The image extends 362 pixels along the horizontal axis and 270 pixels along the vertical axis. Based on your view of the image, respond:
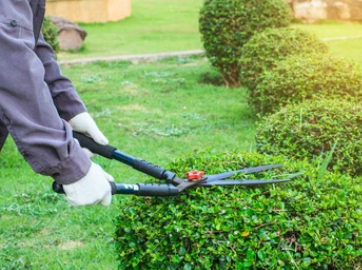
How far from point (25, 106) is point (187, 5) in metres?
18.4

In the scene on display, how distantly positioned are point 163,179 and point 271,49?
4.52 meters

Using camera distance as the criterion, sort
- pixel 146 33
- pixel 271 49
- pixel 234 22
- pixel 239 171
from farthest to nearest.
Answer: pixel 146 33, pixel 234 22, pixel 271 49, pixel 239 171

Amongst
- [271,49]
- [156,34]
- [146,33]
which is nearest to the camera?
[271,49]

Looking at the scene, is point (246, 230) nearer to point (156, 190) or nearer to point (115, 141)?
point (156, 190)

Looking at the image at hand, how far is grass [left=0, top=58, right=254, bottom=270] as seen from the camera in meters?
3.99

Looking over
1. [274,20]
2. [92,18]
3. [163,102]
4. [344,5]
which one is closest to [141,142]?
[163,102]

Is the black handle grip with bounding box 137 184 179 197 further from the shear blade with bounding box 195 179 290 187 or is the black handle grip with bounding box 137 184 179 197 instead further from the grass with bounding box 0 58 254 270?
the grass with bounding box 0 58 254 270

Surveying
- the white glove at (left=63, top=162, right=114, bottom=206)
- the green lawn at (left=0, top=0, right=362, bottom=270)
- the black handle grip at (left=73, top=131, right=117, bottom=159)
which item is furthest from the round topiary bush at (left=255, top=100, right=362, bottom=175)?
the white glove at (left=63, top=162, right=114, bottom=206)

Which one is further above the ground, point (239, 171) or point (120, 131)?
point (239, 171)

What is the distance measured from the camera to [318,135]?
4070 mm

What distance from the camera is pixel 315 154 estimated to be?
4.05 meters

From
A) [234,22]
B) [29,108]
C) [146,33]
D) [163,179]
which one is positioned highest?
[29,108]

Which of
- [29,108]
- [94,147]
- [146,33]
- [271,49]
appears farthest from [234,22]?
[29,108]

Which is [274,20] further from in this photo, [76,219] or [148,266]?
[148,266]
